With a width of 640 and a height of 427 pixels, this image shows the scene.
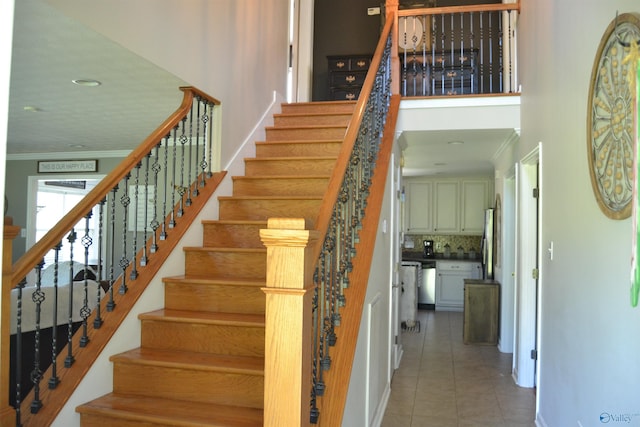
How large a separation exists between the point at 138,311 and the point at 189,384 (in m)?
0.62

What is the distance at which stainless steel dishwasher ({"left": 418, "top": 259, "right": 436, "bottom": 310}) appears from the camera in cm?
888

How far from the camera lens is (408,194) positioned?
9.41m

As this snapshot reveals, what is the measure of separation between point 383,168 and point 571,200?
4.19ft

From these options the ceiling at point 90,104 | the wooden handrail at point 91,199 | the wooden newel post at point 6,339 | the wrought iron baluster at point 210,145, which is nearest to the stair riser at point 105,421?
the wooden newel post at point 6,339

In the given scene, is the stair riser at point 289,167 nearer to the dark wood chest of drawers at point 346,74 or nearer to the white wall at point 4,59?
the white wall at point 4,59

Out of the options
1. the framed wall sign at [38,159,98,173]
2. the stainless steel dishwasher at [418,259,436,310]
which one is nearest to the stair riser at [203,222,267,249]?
the framed wall sign at [38,159,98,173]

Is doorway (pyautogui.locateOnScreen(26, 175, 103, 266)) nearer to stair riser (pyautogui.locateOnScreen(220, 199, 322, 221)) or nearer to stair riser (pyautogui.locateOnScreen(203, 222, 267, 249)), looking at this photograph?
stair riser (pyautogui.locateOnScreen(220, 199, 322, 221))

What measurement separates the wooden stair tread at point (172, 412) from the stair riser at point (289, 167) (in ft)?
7.21

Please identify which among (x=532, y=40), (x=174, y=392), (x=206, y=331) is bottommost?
(x=174, y=392)

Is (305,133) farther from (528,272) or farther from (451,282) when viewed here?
(451,282)

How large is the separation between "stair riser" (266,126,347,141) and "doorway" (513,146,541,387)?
1701mm

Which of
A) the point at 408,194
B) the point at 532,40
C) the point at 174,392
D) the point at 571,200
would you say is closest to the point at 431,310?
the point at 408,194

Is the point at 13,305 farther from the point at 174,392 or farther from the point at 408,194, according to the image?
the point at 408,194

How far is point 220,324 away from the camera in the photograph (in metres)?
2.76
